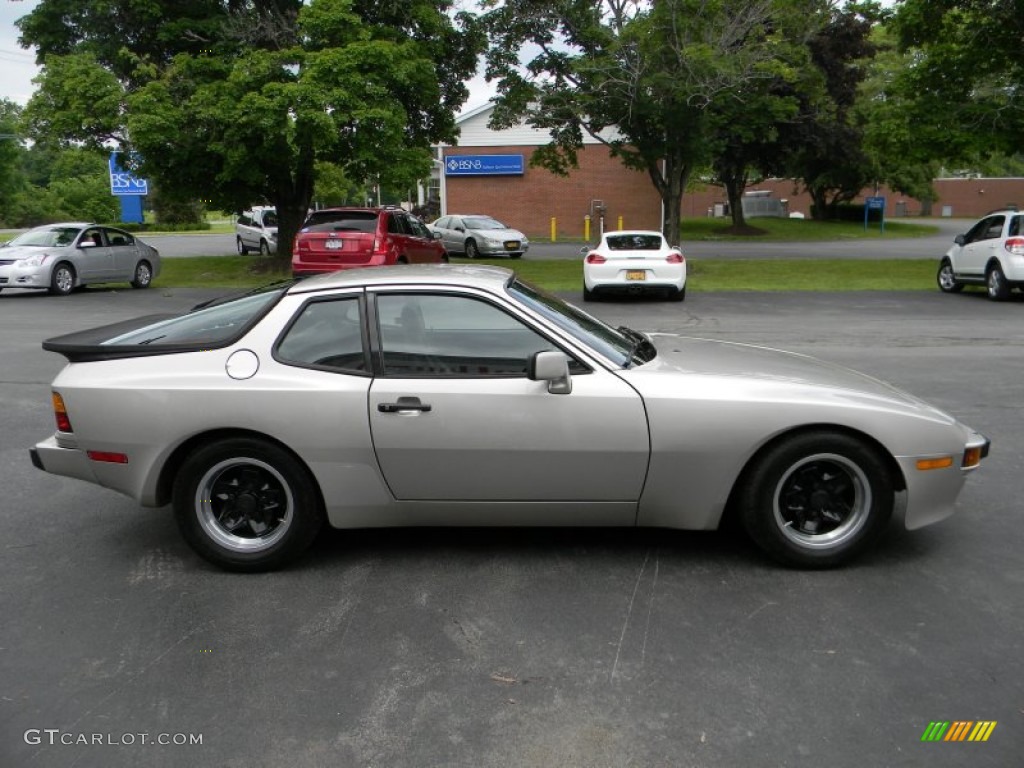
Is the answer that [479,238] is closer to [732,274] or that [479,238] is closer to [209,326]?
[732,274]

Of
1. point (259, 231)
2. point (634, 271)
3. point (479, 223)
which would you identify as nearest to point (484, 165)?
point (479, 223)

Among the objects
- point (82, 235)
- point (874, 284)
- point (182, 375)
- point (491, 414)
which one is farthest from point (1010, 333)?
point (82, 235)

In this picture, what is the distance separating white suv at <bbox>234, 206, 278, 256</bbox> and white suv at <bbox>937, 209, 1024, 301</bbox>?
66.9 ft

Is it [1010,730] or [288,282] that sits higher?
[288,282]

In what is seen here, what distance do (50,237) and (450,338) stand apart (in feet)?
57.9

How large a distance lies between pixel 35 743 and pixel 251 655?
0.78 meters

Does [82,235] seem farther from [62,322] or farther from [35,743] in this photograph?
[35,743]

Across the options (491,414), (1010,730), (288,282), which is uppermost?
(288,282)

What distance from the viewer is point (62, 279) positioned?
18.3m

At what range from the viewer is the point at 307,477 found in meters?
4.13

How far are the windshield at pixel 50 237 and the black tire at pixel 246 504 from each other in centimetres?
1672

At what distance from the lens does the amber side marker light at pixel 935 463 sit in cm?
402

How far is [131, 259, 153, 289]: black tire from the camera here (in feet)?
65.2

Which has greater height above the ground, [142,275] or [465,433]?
[465,433]
